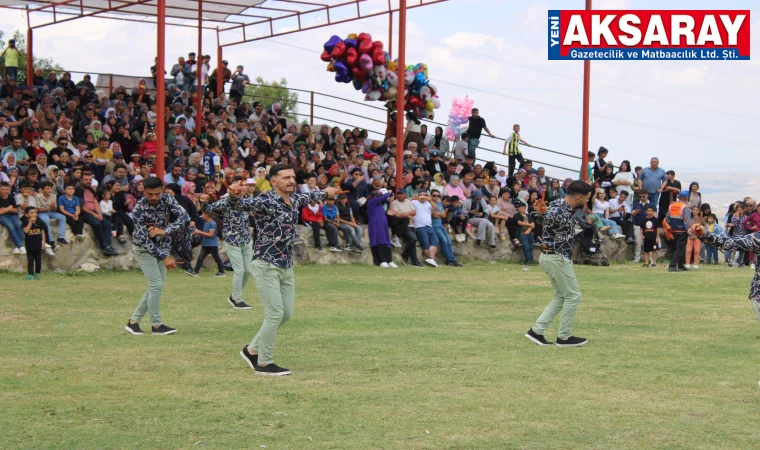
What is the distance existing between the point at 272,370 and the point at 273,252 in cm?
114

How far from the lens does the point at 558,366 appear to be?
9445mm

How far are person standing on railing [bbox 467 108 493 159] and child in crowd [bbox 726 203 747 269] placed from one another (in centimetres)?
714

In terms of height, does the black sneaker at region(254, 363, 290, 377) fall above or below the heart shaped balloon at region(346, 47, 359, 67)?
below

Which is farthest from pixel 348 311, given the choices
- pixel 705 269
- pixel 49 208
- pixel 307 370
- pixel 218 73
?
pixel 218 73

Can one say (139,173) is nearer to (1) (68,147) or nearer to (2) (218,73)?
(1) (68,147)

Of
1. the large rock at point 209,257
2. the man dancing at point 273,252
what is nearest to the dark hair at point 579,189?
the man dancing at point 273,252

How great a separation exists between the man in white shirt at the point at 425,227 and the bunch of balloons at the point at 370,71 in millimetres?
5375

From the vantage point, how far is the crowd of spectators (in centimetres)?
1831

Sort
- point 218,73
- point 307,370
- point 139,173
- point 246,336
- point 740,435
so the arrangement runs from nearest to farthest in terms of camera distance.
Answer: point 740,435 < point 307,370 < point 246,336 < point 139,173 < point 218,73

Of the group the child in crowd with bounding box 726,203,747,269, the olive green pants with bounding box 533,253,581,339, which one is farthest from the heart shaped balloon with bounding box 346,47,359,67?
the olive green pants with bounding box 533,253,581,339

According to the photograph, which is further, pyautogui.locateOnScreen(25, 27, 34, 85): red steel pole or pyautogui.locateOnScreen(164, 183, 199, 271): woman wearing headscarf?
pyautogui.locateOnScreen(25, 27, 34, 85): red steel pole

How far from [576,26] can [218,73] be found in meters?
Result: 11.6

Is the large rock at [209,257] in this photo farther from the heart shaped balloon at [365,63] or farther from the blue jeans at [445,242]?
the heart shaped balloon at [365,63]

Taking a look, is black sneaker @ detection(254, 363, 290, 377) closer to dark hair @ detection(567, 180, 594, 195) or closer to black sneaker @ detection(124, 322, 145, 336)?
black sneaker @ detection(124, 322, 145, 336)
